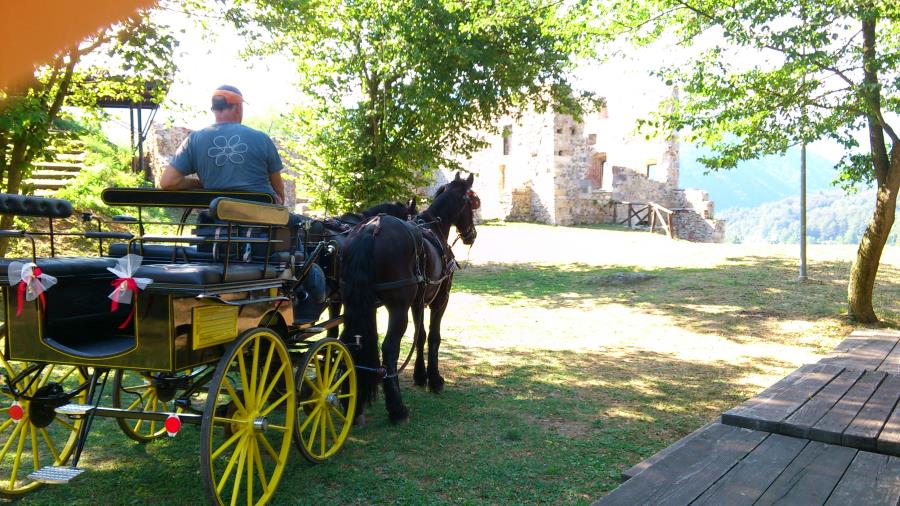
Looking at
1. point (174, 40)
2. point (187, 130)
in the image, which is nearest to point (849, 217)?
point (187, 130)

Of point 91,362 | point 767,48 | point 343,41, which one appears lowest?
point 91,362

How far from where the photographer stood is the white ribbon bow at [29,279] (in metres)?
2.72

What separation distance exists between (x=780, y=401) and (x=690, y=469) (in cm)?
111

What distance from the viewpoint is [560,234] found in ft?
71.3

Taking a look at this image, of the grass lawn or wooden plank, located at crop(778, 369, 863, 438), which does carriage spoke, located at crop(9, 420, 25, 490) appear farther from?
wooden plank, located at crop(778, 369, 863, 438)

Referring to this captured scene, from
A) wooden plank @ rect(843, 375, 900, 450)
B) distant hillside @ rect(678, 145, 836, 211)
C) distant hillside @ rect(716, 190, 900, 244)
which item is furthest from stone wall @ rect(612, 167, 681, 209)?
distant hillside @ rect(678, 145, 836, 211)

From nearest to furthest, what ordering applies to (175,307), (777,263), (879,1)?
1. (175,307)
2. (879,1)
3. (777,263)

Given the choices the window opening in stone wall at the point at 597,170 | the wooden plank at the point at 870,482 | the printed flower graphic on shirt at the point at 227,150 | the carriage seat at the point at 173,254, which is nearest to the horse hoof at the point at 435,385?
the carriage seat at the point at 173,254

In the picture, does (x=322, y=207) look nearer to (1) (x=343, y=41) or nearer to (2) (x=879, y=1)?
(1) (x=343, y=41)

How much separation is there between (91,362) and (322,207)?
33.7 ft

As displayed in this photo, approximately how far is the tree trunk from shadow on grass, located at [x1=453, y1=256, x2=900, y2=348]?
1.12ft

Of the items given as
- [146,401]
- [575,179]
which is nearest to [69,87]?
[146,401]

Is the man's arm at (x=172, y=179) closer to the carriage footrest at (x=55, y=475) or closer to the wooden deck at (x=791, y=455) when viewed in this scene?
the carriage footrest at (x=55, y=475)

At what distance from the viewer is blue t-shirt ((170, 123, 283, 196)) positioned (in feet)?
12.6
